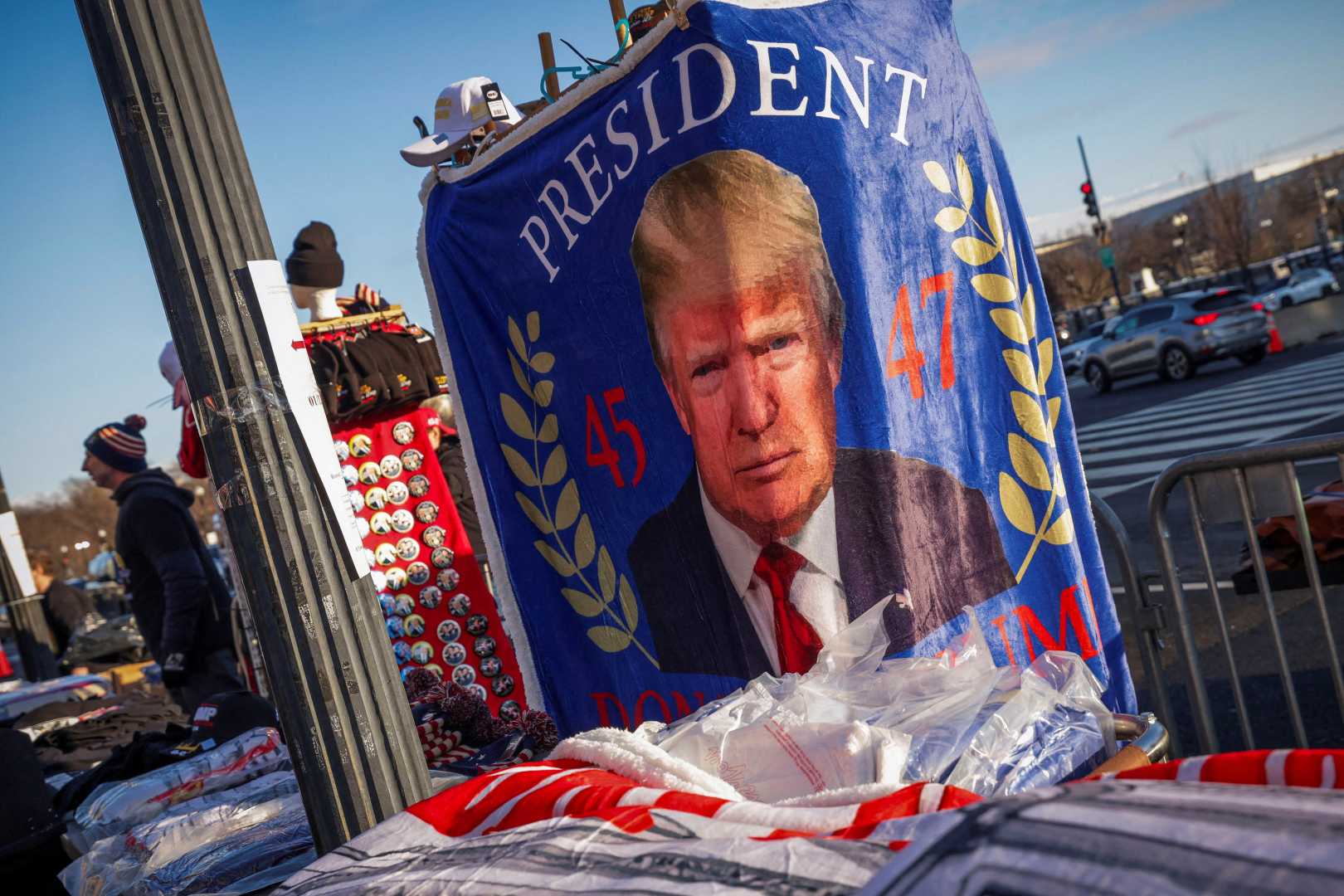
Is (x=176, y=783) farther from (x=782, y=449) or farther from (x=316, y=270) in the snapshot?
(x=316, y=270)

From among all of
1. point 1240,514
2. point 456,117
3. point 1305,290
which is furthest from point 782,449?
point 1305,290

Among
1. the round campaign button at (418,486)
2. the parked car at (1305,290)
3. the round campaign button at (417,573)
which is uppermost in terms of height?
the round campaign button at (418,486)

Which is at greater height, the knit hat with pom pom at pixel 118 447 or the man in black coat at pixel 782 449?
the knit hat with pom pom at pixel 118 447

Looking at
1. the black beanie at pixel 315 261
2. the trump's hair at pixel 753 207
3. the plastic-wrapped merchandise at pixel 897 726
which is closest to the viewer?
the plastic-wrapped merchandise at pixel 897 726

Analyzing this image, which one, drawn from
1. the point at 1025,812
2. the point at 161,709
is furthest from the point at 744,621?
the point at 161,709

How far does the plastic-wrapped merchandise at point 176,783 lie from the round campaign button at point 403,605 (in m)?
1.63

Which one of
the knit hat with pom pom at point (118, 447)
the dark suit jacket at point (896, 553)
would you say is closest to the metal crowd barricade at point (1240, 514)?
the dark suit jacket at point (896, 553)

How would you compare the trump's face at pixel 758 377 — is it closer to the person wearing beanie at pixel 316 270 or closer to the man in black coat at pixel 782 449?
the man in black coat at pixel 782 449

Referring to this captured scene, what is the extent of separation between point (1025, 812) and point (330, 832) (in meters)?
1.66

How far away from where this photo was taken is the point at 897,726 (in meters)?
1.58

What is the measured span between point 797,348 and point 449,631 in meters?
2.76

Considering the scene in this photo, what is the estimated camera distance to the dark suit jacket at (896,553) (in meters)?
2.71

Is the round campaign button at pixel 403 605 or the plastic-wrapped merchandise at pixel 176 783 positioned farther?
the round campaign button at pixel 403 605

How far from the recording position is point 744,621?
9.60ft
